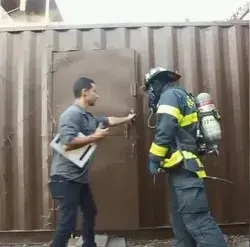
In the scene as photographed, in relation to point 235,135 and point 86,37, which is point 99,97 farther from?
point 235,135

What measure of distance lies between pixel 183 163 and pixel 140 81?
157 centimetres

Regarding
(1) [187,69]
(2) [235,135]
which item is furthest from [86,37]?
(2) [235,135]

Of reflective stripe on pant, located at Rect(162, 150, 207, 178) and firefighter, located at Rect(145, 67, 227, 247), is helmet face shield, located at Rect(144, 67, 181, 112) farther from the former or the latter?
reflective stripe on pant, located at Rect(162, 150, 207, 178)

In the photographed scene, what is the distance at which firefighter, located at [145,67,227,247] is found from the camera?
11.9 feet

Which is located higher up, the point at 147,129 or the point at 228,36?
the point at 228,36

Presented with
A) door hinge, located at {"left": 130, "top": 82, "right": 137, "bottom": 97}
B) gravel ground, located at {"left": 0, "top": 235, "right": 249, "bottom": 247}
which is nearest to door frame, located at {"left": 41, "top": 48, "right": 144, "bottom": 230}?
door hinge, located at {"left": 130, "top": 82, "right": 137, "bottom": 97}

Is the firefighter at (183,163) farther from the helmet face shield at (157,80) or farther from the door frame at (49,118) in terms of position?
the door frame at (49,118)

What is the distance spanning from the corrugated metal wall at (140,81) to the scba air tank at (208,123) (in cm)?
113

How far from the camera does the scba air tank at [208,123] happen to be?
12.2 ft

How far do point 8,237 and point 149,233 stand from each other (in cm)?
169

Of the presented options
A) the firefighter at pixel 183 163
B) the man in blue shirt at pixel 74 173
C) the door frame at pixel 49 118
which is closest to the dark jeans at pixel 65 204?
the man in blue shirt at pixel 74 173

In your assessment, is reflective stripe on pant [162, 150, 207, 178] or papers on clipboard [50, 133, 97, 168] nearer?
reflective stripe on pant [162, 150, 207, 178]

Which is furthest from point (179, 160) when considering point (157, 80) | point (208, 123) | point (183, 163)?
point (157, 80)

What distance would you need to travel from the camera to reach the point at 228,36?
5.10m
